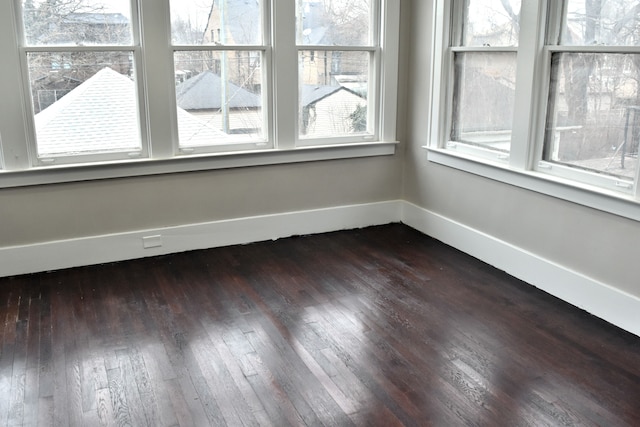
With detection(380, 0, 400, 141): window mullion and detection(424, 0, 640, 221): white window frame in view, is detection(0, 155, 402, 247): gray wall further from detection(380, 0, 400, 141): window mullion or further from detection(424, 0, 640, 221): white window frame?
detection(424, 0, 640, 221): white window frame

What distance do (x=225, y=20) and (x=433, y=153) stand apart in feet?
5.80

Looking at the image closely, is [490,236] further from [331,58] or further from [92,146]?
[92,146]

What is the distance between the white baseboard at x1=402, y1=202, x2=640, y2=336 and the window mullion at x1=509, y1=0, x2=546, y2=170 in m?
0.59

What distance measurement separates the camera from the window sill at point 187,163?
150 inches

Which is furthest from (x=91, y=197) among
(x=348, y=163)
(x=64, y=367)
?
(x=348, y=163)

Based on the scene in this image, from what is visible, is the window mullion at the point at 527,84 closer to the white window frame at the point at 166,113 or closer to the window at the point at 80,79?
the white window frame at the point at 166,113

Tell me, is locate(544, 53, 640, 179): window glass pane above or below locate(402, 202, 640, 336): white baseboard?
above

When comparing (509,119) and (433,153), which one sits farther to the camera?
(433,153)

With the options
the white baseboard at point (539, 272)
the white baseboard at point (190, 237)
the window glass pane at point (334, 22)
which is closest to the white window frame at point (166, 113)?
the window glass pane at point (334, 22)

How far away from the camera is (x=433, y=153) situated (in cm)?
457

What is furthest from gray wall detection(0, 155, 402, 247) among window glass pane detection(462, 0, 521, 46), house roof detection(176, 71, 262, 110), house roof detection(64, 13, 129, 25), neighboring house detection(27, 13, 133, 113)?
window glass pane detection(462, 0, 521, 46)

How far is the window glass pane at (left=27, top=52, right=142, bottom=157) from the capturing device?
3789 mm

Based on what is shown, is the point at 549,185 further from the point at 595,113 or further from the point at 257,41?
the point at 257,41

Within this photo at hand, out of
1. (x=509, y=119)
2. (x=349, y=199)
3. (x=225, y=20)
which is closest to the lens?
(x=509, y=119)
